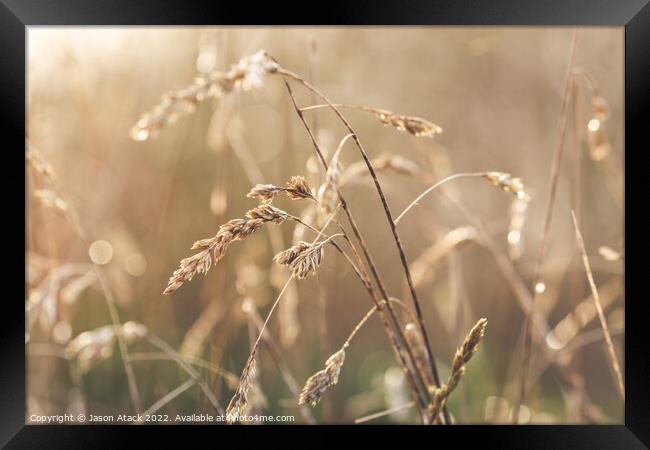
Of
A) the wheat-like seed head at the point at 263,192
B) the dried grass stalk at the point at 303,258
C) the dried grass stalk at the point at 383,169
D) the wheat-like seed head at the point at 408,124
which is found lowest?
the dried grass stalk at the point at 303,258

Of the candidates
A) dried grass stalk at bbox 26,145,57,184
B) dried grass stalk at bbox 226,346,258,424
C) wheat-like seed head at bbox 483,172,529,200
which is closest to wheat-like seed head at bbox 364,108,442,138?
wheat-like seed head at bbox 483,172,529,200

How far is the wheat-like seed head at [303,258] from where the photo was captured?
2.64 feet

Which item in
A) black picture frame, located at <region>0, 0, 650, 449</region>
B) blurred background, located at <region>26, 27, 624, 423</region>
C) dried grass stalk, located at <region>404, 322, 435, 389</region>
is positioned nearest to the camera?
dried grass stalk, located at <region>404, 322, 435, 389</region>

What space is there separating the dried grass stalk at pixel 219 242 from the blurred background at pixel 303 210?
50 cm

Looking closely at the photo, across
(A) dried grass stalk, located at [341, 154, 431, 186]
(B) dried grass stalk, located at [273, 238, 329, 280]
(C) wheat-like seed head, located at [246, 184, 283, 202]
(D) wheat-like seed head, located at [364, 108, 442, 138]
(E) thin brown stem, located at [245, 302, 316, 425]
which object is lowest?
(E) thin brown stem, located at [245, 302, 316, 425]

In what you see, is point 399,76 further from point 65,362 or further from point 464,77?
point 65,362

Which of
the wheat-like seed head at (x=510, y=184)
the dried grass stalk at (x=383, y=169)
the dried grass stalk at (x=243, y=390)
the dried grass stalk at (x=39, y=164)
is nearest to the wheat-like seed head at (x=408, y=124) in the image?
the wheat-like seed head at (x=510, y=184)

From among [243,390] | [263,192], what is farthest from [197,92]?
[243,390]

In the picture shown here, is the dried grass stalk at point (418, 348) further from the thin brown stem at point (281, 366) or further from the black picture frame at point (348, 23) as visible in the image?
the thin brown stem at point (281, 366)

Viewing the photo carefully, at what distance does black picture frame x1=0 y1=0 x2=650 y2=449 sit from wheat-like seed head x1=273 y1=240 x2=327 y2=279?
0.52 metres

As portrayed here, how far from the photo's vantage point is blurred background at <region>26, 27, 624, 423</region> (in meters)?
1.55

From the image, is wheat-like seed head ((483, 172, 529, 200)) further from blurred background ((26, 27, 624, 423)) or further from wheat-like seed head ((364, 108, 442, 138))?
blurred background ((26, 27, 624, 423))

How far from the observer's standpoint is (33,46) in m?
1.76

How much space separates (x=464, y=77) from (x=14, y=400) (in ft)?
6.48
